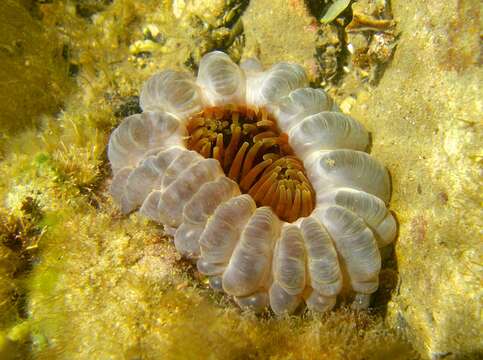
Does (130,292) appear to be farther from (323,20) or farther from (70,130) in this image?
(323,20)

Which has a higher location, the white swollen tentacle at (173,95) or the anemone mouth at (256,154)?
the white swollen tentacle at (173,95)

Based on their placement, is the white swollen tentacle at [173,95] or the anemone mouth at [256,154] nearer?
the anemone mouth at [256,154]

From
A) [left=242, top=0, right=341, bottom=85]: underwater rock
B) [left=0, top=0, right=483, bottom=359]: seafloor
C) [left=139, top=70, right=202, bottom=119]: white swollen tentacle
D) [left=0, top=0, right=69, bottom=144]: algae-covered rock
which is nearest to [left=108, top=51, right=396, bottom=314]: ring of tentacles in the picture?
[left=139, top=70, right=202, bottom=119]: white swollen tentacle

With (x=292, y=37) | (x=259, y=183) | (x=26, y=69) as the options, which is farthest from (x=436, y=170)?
(x=26, y=69)

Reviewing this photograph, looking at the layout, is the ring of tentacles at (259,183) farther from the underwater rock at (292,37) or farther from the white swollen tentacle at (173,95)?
the underwater rock at (292,37)

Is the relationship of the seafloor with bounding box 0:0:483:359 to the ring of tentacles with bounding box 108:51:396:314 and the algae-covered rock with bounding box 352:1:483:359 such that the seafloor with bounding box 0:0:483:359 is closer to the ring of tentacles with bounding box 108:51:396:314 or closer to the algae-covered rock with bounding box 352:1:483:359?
the algae-covered rock with bounding box 352:1:483:359

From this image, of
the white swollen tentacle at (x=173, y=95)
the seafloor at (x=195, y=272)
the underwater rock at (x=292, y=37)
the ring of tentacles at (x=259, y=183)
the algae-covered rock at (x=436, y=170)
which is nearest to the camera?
the algae-covered rock at (x=436, y=170)

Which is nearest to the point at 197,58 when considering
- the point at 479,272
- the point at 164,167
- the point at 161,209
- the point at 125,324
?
the point at 164,167

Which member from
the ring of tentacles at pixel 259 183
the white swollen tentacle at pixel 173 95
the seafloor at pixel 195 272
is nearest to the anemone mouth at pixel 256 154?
the ring of tentacles at pixel 259 183
